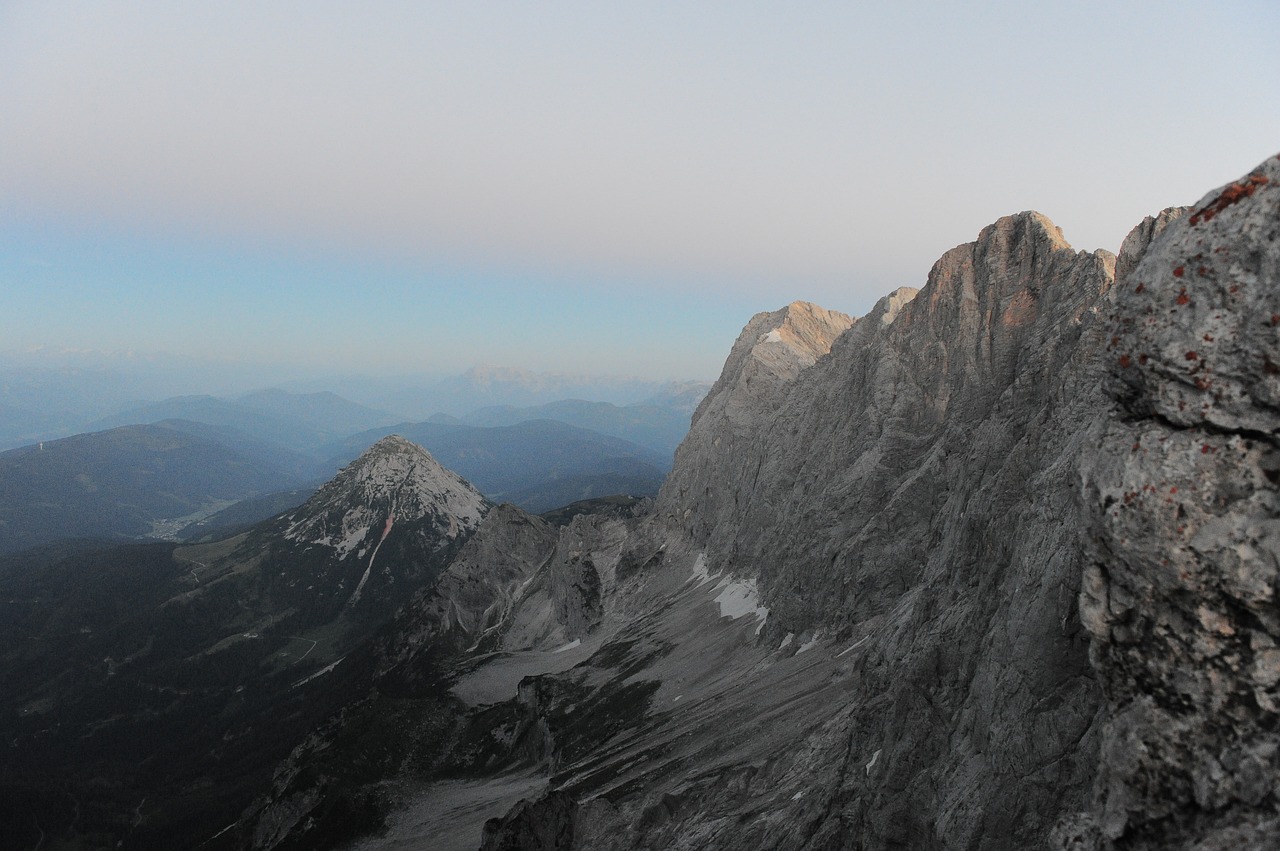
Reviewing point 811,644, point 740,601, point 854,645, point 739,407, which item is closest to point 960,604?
point 854,645

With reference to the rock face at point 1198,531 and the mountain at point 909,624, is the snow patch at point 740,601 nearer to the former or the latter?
the mountain at point 909,624

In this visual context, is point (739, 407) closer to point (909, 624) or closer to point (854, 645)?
point (854, 645)

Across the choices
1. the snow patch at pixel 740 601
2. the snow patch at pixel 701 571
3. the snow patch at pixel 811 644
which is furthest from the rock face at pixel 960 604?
the snow patch at pixel 701 571

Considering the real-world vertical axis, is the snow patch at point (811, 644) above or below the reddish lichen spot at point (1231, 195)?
below

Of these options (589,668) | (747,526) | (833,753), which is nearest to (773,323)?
(747,526)

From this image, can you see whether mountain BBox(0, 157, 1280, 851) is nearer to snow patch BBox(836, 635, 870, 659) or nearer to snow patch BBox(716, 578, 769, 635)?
snow patch BBox(716, 578, 769, 635)
